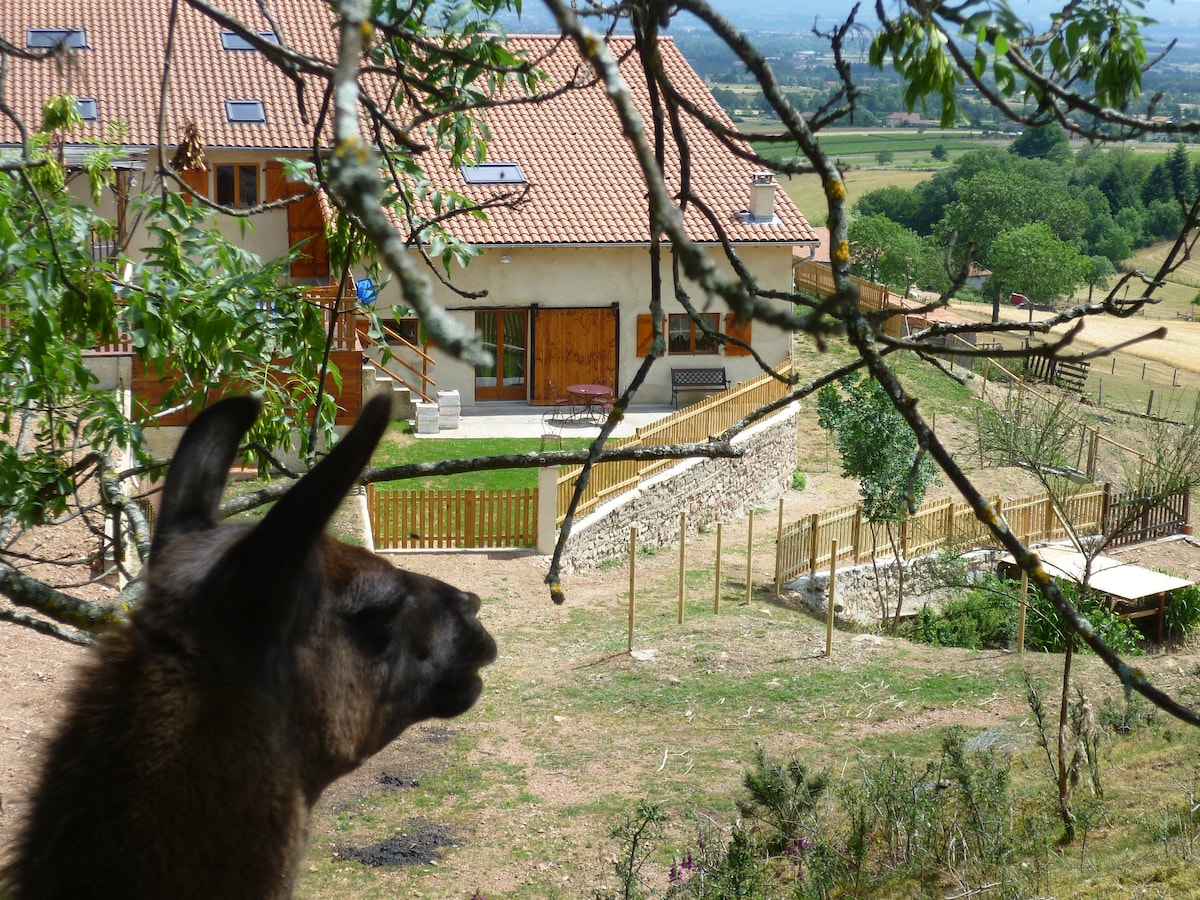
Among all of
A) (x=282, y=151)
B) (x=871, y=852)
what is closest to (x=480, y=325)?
(x=282, y=151)

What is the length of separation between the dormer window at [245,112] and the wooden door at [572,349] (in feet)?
27.8

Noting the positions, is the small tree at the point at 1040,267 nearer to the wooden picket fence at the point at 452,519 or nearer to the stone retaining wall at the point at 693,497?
the stone retaining wall at the point at 693,497

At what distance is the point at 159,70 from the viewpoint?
31344 millimetres

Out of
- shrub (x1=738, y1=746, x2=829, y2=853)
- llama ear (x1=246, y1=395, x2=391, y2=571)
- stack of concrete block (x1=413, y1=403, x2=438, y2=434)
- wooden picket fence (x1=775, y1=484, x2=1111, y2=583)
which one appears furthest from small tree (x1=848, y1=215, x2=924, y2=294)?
llama ear (x1=246, y1=395, x2=391, y2=571)

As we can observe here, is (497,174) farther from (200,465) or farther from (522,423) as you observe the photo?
(200,465)

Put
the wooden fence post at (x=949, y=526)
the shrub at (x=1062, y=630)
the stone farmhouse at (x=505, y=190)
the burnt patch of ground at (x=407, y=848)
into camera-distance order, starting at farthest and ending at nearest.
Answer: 1. the stone farmhouse at (x=505, y=190)
2. the wooden fence post at (x=949, y=526)
3. the shrub at (x=1062, y=630)
4. the burnt patch of ground at (x=407, y=848)

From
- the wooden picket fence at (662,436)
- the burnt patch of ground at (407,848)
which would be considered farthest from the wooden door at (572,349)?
the burnt patch of ground at (407,848)

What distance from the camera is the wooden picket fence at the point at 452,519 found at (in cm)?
2177

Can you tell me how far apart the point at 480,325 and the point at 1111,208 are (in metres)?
88.9

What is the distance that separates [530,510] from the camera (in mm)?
22453

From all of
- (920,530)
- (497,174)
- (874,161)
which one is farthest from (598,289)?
(874,161)

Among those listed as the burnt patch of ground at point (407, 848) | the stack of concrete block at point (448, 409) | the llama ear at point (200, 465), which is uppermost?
the llama ear at point (200, 465)

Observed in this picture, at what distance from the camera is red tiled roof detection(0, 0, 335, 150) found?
30.0 metres

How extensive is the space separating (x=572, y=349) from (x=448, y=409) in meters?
4.23
